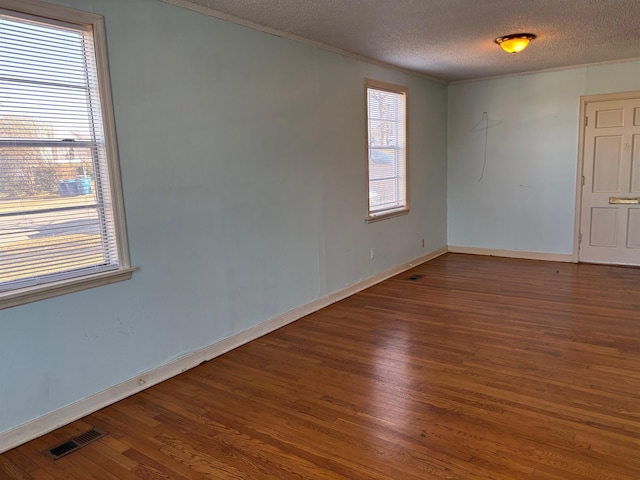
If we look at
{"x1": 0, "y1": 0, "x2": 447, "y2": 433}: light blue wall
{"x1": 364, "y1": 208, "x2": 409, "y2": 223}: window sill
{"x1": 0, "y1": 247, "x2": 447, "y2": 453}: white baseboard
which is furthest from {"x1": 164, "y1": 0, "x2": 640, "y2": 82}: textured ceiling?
{"x1": 0, "y1": 247, "x2": 447, "y2": 453}: white baseboard

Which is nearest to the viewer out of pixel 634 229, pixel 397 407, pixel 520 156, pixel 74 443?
pixel 74 443

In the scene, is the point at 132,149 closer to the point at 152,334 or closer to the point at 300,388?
the point at 152,334

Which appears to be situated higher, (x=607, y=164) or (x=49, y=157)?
(x=49, y=157)

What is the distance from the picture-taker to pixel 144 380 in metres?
3.00

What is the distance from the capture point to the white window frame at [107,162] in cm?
235

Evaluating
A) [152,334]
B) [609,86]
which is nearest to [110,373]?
[152,334]

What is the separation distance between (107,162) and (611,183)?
570 centimetres

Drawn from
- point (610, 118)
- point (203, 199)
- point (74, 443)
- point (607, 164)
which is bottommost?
point (74, 443)

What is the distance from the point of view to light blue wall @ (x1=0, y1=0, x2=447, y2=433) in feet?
8.65

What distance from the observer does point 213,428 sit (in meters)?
2.52

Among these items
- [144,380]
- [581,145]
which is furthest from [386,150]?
[144,380]

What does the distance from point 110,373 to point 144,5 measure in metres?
2.24

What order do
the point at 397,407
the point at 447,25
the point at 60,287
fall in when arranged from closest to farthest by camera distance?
the point at 60,287 → the point at 397,407 → the point at 447,25

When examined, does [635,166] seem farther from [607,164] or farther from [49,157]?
[49,157]
